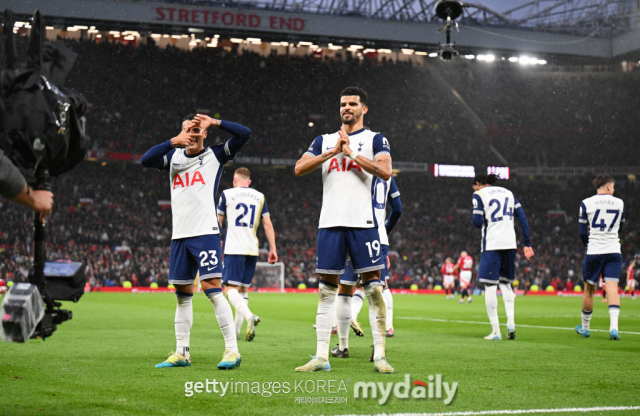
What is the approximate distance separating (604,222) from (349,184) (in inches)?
226

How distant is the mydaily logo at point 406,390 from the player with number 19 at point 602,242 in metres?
5.90

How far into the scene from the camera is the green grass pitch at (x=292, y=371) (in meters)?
4.41

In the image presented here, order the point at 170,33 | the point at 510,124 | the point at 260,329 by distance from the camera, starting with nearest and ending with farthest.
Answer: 1. the point at 260,329
2. the point at 170,33
3. the point at 510,124

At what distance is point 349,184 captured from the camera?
6367 millimetres

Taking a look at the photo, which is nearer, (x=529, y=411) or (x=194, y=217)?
(x=529, y=411)

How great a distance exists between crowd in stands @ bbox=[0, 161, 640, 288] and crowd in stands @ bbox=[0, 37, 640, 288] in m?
0.10

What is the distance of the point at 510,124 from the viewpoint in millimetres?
46219

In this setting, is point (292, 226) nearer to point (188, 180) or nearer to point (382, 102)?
point (382, 102)

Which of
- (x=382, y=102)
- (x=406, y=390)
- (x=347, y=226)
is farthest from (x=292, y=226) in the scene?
(x=406, y=390)

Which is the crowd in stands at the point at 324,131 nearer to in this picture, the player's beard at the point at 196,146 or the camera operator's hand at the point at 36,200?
the player's beard at the point at 196,146

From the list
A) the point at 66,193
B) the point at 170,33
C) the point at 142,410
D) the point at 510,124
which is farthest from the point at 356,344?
the point at 510,124

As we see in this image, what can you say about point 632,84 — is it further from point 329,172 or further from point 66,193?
point 329,172

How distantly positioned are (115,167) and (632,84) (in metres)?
33.8

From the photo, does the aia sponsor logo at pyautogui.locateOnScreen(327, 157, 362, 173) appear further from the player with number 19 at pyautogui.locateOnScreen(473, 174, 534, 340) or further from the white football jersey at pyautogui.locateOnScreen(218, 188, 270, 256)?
the player with number 19 at pyautogui.locateOnScreen(473, 174, 534, 340)
